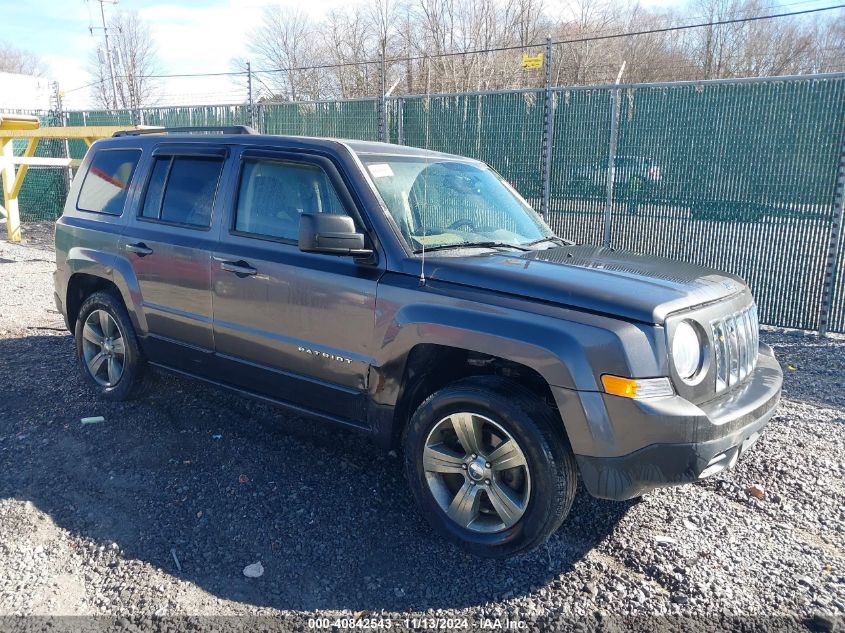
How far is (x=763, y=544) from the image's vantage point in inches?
135

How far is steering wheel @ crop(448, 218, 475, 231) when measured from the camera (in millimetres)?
3961

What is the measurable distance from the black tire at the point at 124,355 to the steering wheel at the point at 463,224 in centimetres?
255

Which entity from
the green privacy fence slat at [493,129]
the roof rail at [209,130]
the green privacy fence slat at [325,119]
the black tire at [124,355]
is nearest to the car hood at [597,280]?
the roof rail at [209,130]

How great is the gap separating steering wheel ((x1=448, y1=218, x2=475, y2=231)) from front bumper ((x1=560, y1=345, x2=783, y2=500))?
150 centimetres

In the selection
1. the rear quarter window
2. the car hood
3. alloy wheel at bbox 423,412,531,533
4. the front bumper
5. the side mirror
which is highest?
the rear quarter window

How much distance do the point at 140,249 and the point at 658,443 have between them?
3.59m

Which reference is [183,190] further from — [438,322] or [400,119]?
[400,119]

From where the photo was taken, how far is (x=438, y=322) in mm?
3279

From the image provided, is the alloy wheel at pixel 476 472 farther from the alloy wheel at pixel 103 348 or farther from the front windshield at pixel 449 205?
the alloy wheel at pixel 103 348

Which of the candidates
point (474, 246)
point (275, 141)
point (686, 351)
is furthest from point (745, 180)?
point (275, 141)

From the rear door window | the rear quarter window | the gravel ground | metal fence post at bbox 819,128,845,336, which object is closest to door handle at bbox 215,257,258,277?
the rear door window

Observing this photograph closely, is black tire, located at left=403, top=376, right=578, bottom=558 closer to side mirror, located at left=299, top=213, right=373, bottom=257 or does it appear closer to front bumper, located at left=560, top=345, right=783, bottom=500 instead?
front bumper, located at left=560, top=345, right=783, bottom=500

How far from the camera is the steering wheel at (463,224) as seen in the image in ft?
13.0

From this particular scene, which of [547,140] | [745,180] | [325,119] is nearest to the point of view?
[745,180]
